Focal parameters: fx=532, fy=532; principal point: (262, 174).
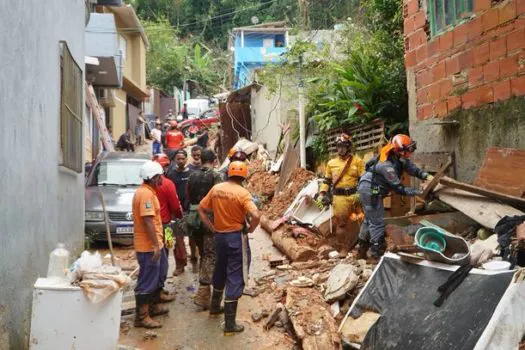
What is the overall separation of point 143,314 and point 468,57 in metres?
4.42

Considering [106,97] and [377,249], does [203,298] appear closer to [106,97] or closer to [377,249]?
[377,249]

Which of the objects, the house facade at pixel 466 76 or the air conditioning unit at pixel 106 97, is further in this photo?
the air conditioning unit at pixel 106 97

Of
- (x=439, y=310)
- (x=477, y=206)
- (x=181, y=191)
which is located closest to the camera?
(x=439, y=310)

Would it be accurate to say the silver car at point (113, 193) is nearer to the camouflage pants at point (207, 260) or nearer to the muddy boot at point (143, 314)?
the camouflage pants at point (207, 260)

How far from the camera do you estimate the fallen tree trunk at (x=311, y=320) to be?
4.68 m

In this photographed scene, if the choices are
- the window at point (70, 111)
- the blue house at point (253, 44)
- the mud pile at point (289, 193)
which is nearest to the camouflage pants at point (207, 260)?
the window at point (70, 111)

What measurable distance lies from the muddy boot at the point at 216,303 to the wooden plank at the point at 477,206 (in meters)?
2.60

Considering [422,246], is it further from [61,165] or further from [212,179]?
[61,165]

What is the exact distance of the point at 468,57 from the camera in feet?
19.1

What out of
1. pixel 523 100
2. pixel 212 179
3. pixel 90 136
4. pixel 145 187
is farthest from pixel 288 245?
pixel 90 136

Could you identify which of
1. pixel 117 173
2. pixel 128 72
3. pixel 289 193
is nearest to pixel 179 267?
pixel 117 173

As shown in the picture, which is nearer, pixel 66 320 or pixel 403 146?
pixel 66 320

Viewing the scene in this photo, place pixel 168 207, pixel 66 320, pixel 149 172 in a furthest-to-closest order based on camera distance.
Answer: pixel 168 207 < pixel 149 172 < pixel 66 320

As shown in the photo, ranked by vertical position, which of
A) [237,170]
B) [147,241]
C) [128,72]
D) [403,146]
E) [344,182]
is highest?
Answer: [128,72]
